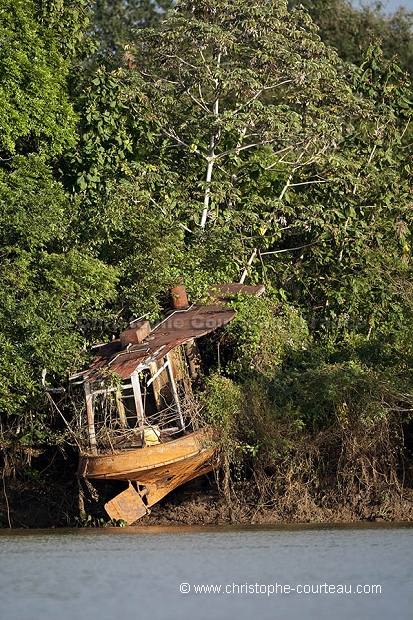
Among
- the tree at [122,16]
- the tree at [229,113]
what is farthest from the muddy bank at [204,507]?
the tree at [122,16]

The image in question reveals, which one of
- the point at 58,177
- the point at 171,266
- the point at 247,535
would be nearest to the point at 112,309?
the point at 171,266

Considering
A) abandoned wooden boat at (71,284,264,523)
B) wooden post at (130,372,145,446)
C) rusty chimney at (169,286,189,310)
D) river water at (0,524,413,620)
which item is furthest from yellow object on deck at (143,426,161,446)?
rusty chimney at (169,286,189,310)

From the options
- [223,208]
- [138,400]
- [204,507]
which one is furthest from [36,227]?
[204,507]

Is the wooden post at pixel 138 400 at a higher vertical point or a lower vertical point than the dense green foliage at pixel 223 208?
lower

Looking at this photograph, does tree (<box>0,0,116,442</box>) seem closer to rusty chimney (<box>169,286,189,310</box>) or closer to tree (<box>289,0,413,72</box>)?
rusty chimney (<box>169,286,189,310</box>)

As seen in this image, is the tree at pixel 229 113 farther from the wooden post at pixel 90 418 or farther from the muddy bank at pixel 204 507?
the muddy bank at pixel 204 507

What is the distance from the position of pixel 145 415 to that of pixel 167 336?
1.49 meters

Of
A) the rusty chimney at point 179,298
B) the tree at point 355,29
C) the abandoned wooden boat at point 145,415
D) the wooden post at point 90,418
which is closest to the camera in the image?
the abandoned wooden boat at point 145,415

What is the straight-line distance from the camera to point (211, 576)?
12258 millimetres

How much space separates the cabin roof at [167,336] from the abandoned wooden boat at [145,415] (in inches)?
0.6

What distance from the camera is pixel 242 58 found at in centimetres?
2102

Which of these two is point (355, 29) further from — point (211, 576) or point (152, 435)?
point (211, 576)

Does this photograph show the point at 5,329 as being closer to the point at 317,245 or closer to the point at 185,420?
the point at 185,420

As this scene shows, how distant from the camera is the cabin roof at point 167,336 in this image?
649 inches
